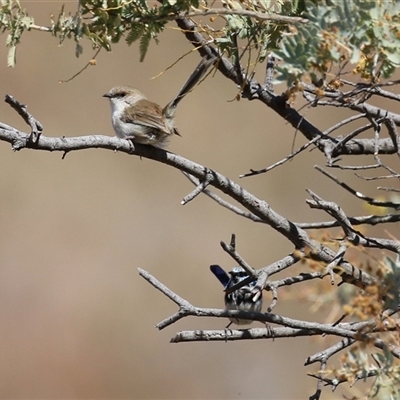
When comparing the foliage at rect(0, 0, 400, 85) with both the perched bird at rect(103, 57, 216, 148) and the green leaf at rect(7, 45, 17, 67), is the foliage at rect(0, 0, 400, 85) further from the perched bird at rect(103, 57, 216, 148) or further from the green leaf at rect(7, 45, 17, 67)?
the perched bird at rect(103, 57, 216, 148)

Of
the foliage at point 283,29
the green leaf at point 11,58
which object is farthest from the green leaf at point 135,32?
the green leaf at point 11,58

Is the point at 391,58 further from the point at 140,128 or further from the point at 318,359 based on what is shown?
the point at 140,128

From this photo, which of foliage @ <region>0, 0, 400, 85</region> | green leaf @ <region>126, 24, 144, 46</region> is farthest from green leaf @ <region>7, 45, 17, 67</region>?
green leaf @ <region>126, 24, 144, 46</region>

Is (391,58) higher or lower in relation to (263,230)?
lower

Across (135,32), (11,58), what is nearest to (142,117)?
(135,32)

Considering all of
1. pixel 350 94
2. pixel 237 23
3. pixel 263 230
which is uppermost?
pixel 263 230

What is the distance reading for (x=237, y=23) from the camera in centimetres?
260

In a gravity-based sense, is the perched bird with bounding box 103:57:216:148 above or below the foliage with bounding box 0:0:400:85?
above

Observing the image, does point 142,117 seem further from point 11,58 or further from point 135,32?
point 11,58

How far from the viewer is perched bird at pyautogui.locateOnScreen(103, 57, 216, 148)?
4.52 metres

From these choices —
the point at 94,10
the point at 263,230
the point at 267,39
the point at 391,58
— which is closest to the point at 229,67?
the point at 267,39

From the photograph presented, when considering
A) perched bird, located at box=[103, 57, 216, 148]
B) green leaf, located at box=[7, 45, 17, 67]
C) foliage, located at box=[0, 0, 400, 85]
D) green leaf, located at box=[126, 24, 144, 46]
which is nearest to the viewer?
foliage, located at box=[0, 0, 400, 85]

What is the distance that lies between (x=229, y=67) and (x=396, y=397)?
71.0 inches

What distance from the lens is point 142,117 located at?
466 centimetres
